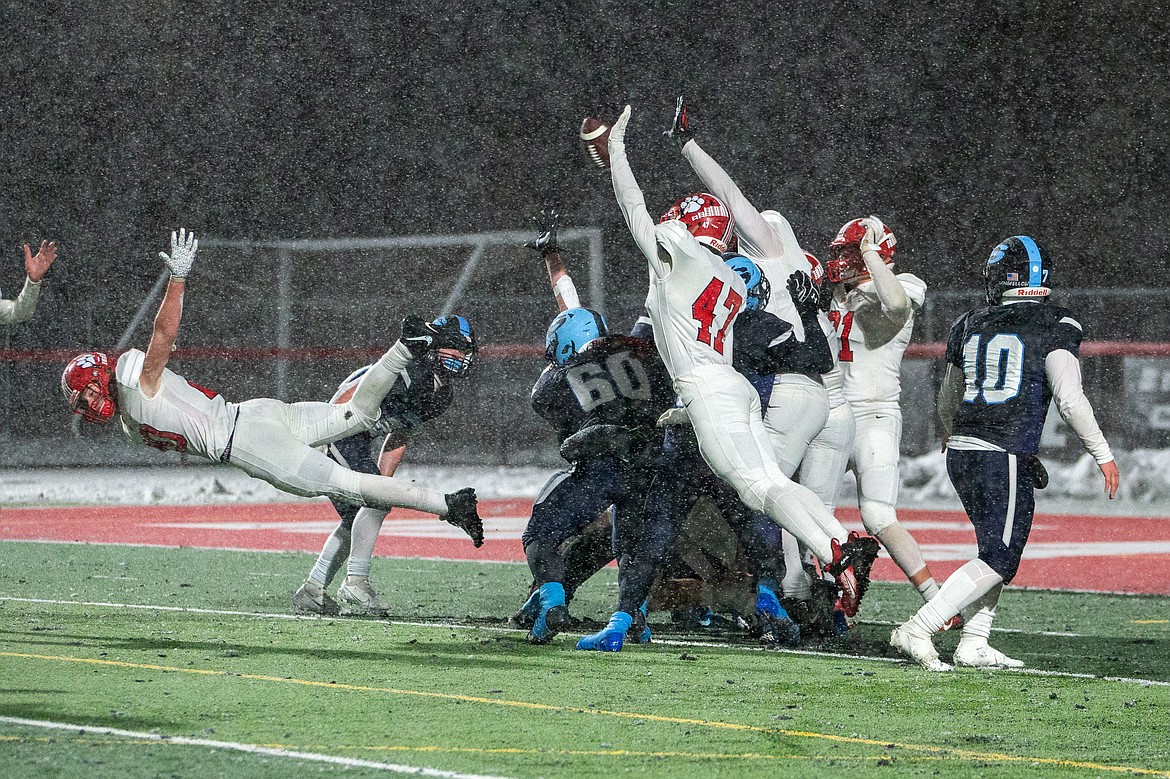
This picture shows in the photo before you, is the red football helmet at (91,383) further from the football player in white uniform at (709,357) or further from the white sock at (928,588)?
the white sock at (928,588)

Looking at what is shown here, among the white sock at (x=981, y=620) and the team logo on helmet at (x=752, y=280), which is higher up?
the team logo on helmet at (x=752, y=280)

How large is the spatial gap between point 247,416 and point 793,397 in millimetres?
2547

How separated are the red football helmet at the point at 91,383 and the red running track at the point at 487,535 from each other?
16.0ft

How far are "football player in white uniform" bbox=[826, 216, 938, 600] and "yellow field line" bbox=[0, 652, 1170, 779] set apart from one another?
7.27 ft

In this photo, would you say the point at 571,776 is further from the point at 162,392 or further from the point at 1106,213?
the point at 1106,213

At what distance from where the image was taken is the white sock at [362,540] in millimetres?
8414

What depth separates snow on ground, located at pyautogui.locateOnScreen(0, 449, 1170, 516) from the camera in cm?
1661

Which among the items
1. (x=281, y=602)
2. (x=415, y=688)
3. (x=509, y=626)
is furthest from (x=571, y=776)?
(x=281, y=602)

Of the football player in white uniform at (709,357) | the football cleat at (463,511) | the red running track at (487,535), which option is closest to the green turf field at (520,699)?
the football cleat at (463,511)

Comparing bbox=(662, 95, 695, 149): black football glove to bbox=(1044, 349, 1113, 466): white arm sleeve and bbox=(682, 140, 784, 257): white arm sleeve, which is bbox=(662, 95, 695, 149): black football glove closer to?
bbox=(682, 140, 784, 257): white arm sleeve

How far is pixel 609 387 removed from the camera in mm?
7047

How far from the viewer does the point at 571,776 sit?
430cm

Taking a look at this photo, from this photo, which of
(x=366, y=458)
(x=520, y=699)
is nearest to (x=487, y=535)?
(x=366, y=458)

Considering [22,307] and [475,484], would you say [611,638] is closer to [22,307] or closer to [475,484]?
Result: [22,307]
